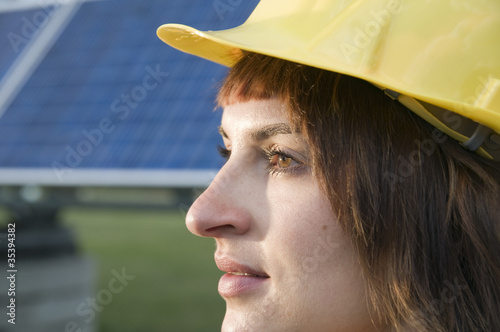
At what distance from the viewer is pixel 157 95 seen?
19.9 feet

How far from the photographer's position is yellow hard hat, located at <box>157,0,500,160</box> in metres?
1.60

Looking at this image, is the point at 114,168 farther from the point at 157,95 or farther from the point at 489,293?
the point at 489,293

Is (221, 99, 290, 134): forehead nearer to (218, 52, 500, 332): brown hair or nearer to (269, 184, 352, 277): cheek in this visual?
(218, 52, 500, 332): brown hair

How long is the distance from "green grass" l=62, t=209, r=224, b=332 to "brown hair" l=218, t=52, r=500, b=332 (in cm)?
648

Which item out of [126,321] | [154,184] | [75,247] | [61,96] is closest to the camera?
[154,184]

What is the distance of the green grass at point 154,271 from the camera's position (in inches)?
427

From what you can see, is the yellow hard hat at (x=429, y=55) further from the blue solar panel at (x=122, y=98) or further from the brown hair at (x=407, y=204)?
the blue solar panel at (x=122, y=98)

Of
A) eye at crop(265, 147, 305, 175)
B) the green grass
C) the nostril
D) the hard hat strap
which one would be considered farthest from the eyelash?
the green grass

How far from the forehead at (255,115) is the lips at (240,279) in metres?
0.36

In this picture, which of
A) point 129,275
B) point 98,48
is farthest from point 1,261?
point 129,275

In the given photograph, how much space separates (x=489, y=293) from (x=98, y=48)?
19.7ft

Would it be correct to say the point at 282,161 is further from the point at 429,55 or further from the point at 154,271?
the point at 154,271

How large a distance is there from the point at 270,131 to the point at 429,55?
437 mm

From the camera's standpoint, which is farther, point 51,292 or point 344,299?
point 51,292
